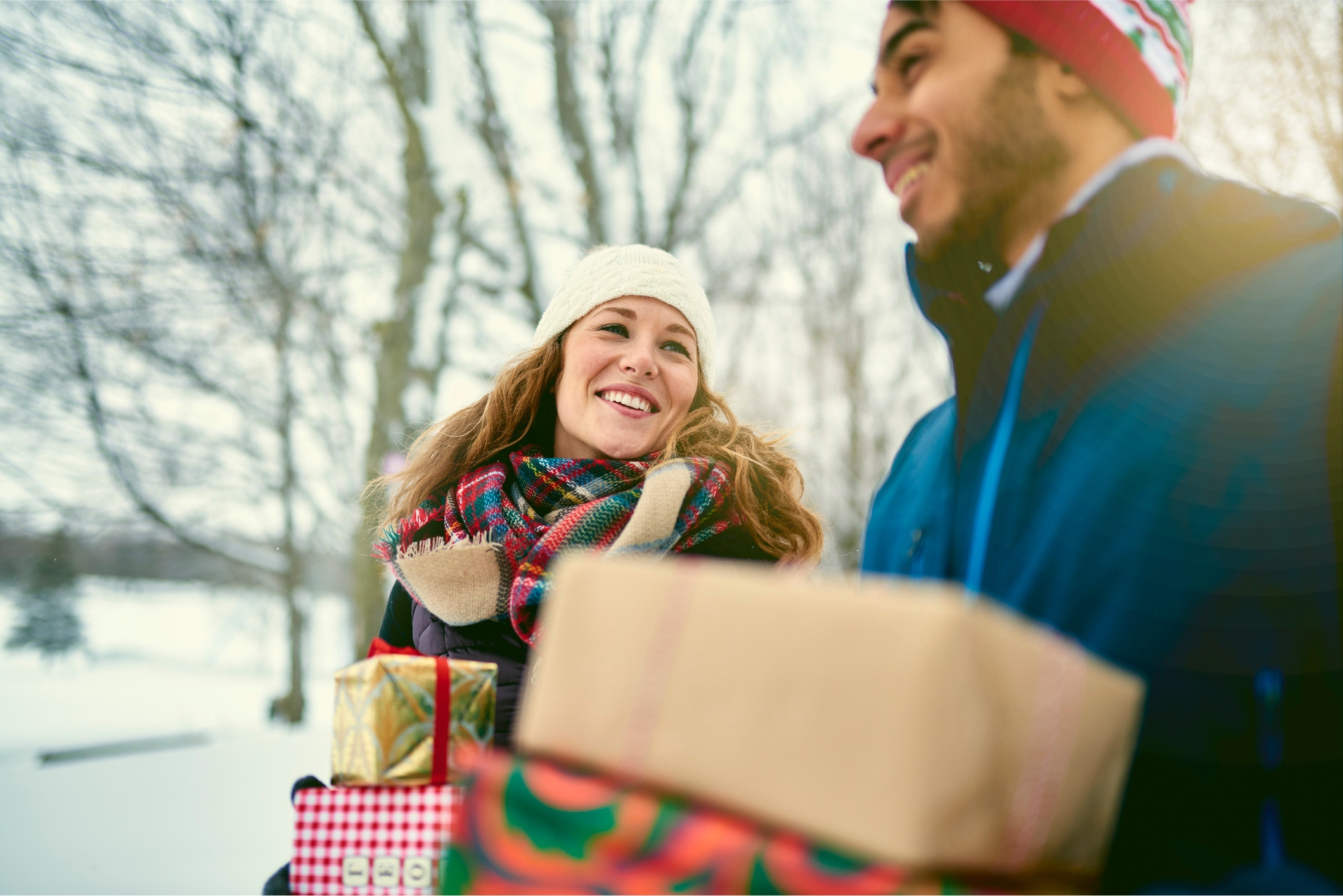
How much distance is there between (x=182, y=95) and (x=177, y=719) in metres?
4.18

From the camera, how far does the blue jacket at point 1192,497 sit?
69 centimetres

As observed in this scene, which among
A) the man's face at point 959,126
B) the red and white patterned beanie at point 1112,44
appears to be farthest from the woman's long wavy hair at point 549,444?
the red and white patterned beanie at point 1112,44

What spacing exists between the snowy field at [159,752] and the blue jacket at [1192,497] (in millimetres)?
2631

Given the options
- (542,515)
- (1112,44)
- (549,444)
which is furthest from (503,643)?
(1112,44)

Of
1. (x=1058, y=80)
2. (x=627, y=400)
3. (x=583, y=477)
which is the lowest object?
(x=583, y=477)

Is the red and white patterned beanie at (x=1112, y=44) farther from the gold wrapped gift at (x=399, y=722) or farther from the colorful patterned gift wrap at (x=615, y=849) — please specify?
the gold wrapped gift at (x=399, y=722)

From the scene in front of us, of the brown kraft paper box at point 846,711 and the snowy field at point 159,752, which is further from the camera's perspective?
the snowy field at point 159,752

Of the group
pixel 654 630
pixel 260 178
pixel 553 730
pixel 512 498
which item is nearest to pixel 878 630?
pixel 654 630

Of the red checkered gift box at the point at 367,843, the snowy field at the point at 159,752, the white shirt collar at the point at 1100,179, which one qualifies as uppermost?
A: the white shirt collar at the point at 1100,179

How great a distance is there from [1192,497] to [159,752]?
5.10 m

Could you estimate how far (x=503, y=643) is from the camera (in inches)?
71.2

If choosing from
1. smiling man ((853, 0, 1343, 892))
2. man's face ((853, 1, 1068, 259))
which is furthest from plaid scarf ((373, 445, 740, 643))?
man's face ((853, 1, 1068, 259))

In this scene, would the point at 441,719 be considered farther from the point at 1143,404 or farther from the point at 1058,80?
the point at 1058,80

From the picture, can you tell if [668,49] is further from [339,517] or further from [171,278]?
[339,517]
